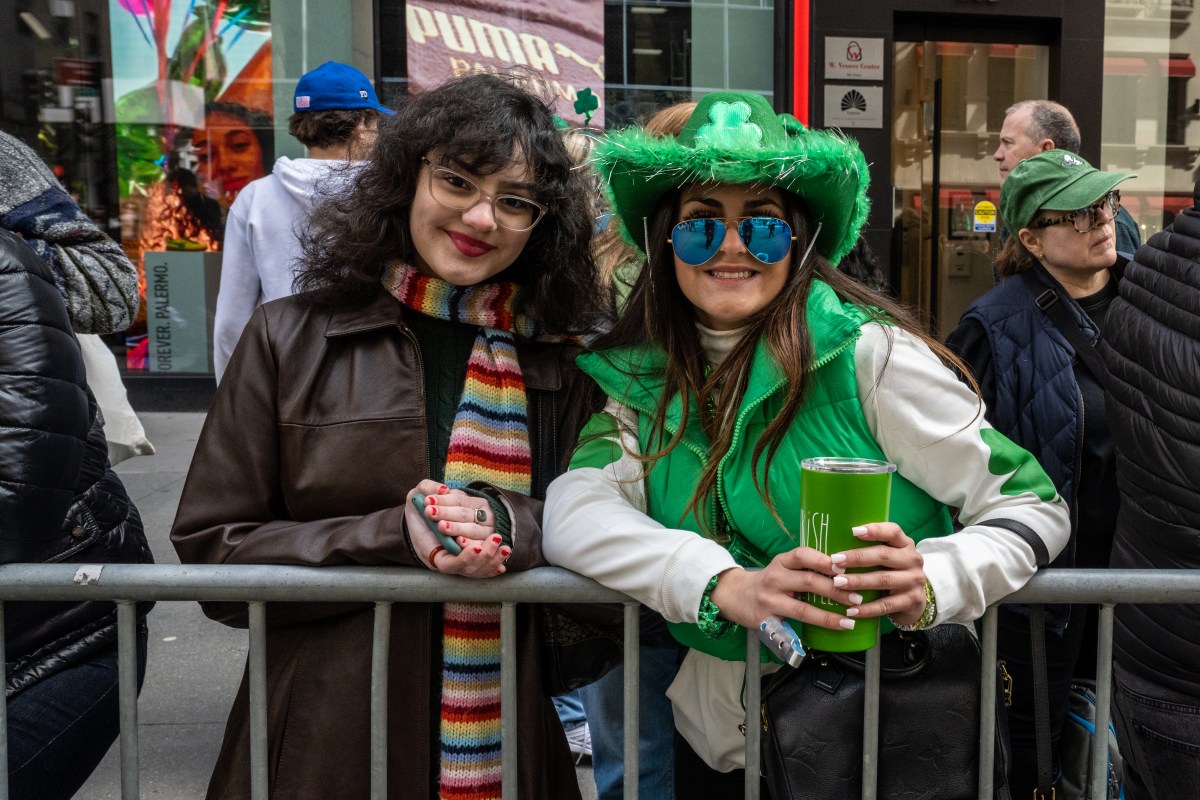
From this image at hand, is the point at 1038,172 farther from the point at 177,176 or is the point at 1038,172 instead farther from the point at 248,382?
the point at 177,176

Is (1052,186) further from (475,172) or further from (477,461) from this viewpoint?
(477,461)

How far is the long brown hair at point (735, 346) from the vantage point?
202 cm

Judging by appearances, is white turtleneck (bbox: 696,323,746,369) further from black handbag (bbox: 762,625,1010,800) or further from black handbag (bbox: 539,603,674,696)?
black handbag (bbox: 762,625,1010,800)

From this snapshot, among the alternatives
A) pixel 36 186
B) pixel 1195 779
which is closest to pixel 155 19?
pixel 36 186

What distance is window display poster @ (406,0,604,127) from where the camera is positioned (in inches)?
316

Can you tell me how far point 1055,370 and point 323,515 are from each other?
211 centimetres

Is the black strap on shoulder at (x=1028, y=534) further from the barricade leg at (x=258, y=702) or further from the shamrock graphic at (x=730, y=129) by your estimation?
the barricade leg at (x=258, y=702)

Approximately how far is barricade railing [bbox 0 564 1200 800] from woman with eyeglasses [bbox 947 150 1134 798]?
1075 mm

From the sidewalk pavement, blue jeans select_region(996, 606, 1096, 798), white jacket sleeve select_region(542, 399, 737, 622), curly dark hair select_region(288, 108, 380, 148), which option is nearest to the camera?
white jacket sleeve select_region(542, 399, 737, 622)

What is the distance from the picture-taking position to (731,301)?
83.4 inches

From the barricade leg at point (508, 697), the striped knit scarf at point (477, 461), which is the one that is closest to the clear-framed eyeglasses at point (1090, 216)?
the striped knit scarf at point (477, 461)

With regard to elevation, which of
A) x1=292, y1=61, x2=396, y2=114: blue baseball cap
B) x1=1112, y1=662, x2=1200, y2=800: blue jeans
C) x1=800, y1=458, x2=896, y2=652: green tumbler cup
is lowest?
x1=1112, y1=662, x2=1200, y2=800: blue jeans

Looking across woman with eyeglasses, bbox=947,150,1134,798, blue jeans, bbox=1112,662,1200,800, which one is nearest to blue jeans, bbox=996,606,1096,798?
woman with eyeglasses, bbox=947,150,1134,798

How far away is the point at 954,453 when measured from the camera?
1.95 metres
